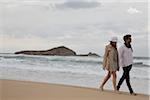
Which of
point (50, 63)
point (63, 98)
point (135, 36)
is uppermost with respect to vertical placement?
point (135, 36)

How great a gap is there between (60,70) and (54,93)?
3.03ft

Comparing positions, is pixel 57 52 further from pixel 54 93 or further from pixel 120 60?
pixel 120 60

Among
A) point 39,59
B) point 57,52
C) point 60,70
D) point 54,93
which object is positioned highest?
point 57,52

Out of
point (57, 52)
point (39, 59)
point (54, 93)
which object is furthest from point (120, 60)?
point (39, 59)

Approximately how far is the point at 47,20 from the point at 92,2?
2.68 feet

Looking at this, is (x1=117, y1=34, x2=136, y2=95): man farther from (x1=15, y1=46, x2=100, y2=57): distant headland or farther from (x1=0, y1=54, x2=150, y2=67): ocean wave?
(x1=0, y1=54, x2=150, y2=67): ocean wave

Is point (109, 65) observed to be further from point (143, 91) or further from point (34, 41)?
point (34, 41)

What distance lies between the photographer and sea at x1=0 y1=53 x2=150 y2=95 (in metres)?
5.77

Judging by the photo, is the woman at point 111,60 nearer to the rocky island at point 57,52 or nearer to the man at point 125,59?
the man at point 125,59

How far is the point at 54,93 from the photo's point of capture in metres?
5.32

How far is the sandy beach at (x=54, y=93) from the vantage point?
5.09 m

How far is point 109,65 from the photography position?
5148 millimetres

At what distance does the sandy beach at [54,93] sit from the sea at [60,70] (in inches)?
12.7

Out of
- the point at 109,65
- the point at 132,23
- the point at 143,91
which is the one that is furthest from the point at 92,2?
the point at 143,91
